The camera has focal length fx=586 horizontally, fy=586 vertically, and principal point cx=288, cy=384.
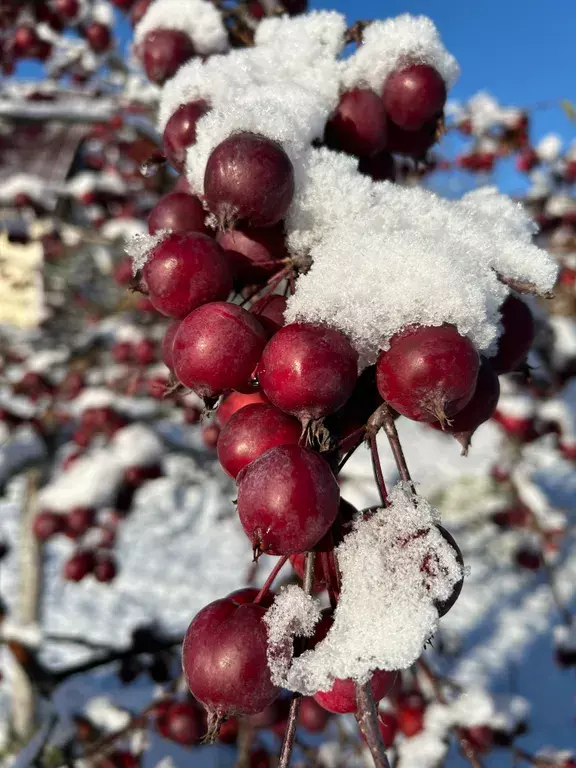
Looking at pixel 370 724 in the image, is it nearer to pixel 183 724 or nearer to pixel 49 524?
pixel 183 724

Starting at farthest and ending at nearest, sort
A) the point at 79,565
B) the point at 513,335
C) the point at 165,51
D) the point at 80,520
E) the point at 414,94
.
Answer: the point at 79,565, the point at 80,520, the point at 165,51, the point at 414,94, the point at 513,335

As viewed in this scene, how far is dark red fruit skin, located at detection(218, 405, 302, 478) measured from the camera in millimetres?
706

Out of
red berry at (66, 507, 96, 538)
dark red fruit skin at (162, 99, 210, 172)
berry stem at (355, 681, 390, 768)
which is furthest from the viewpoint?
red berry at (66, 507, 96, 538)

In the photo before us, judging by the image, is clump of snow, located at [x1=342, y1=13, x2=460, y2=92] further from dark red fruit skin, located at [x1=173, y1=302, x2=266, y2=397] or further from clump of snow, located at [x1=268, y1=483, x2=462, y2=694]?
clump of snow, located at [x1=268, y1=483, x2=462, y2=694]

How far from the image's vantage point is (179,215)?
0.85 meters

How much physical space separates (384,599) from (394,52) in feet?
2.87

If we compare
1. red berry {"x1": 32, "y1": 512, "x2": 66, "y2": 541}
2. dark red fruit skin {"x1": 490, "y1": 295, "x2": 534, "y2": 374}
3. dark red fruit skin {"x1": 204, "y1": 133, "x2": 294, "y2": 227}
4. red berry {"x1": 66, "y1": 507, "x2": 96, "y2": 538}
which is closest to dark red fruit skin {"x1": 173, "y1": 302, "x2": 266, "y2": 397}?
dark red fruit skin {"x1": 204, "y1": 133, "x2": 294, "y2": 227}

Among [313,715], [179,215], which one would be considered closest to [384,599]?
[179,215]

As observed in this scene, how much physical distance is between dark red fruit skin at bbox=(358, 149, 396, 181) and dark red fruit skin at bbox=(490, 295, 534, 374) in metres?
0.35

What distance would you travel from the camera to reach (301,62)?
3.39ft

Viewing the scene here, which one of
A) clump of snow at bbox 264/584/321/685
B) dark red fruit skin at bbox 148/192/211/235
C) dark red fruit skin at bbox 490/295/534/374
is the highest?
dark red fruit skin at bbox 490/295/534/374

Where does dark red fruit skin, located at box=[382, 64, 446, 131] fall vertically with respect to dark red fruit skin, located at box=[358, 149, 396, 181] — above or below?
above

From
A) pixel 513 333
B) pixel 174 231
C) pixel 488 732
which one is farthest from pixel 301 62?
pixel 488 732

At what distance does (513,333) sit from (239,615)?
531 millimetres
